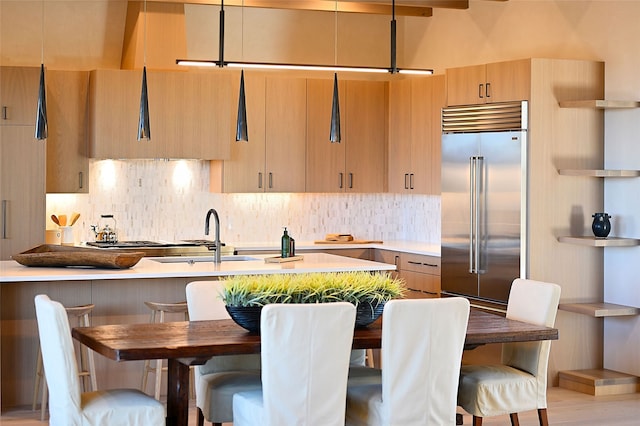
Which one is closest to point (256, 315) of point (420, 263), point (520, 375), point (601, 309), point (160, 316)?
point (520, 375)

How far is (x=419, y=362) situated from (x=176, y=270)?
2285 mm

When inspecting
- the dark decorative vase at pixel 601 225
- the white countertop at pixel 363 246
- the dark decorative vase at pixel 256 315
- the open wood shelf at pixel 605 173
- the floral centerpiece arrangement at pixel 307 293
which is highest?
the open wood shelf at pixel 605 173

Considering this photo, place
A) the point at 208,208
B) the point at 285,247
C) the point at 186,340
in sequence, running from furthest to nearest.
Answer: the point at 208,208 → the point at 285,247 → the point at 186,340

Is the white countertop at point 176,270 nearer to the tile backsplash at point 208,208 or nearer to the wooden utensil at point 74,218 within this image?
the wooden utensil at point 74,218

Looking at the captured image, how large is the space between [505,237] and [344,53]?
10.3ft

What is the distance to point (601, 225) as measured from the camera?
7086mm

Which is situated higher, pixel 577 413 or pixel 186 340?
pixel 186 340

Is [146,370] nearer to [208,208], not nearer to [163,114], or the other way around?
[163,114]

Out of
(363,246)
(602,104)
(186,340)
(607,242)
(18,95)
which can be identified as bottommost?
(186,340)

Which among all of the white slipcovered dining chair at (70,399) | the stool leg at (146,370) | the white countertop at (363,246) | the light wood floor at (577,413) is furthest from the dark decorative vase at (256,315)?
the white countertop at (363,246)

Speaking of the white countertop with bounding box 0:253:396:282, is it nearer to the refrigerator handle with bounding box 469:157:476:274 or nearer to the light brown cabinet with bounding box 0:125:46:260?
the refrigerator handle with bounding box 469:157:476:274

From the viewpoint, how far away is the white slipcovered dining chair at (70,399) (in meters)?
4.14

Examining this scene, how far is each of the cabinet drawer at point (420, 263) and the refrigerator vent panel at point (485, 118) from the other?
1.14 metres

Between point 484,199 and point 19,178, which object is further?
point 19,178
